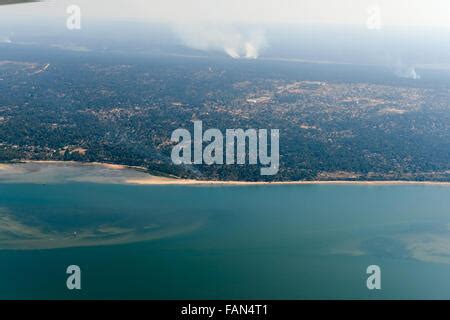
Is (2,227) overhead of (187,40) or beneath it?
beneath

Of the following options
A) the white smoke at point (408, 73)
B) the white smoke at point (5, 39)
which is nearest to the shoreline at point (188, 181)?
the white smoke at point (408, 73)

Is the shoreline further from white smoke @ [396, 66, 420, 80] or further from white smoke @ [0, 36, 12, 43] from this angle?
white smoke @ [0, 36, 12, 43]

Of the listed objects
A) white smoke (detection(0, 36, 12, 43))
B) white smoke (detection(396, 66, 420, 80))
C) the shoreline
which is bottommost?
the shoreline

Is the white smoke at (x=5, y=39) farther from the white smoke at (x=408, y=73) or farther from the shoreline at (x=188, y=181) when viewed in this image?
the shoreline at (x=188, y=181)

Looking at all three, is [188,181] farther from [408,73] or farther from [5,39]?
[5,39]

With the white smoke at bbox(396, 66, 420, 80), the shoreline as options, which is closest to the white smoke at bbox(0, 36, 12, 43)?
the white smoke at bbox(396, 66, 420, 80)

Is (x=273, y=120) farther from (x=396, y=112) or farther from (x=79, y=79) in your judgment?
(x=79, y=79)

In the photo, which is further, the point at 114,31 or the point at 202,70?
the point at 114,31

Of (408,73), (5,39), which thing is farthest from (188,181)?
(5,39)

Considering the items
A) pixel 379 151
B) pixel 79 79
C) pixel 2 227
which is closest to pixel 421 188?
pixel 379 151
